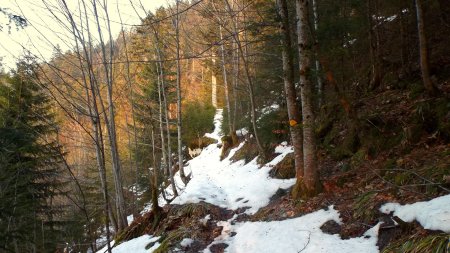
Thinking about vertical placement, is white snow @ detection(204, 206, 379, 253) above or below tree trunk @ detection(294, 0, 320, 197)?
below

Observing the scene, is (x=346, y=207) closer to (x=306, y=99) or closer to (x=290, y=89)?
(x=306, y=99)

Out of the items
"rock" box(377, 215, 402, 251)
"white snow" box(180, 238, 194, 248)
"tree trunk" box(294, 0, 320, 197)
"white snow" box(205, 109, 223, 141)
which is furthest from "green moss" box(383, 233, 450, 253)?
"white snow" box(205, 109, 223, 141)

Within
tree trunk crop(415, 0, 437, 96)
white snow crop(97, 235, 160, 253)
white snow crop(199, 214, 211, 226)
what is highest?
tree trunk crop(415, 0, 437, 96)

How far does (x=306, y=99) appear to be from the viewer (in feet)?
20.4

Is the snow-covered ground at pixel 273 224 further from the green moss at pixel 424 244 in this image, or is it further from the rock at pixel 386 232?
the green moss at pixel 424 244

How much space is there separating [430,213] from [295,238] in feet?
6.89

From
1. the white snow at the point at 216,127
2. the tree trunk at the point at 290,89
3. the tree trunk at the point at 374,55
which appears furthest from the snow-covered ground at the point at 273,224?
the white snow at the point at 216,127

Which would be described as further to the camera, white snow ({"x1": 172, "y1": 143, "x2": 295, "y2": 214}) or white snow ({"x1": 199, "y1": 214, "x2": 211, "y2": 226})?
white snow ({"x1": 172, "y1": 143, "x2": 295, "y2": 214})

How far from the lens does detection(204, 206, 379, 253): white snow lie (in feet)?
14.0

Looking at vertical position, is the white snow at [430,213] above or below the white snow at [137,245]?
above

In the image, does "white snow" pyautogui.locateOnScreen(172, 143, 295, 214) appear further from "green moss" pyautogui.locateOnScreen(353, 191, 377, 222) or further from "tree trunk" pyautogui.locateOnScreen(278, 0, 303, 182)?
"green moss" pyautogui.locateOnScreen(353, 191, 377, 222)

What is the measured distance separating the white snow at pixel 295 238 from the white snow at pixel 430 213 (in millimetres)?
448

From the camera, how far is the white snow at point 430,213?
338 cm

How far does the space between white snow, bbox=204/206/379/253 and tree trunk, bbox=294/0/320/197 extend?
89cm
